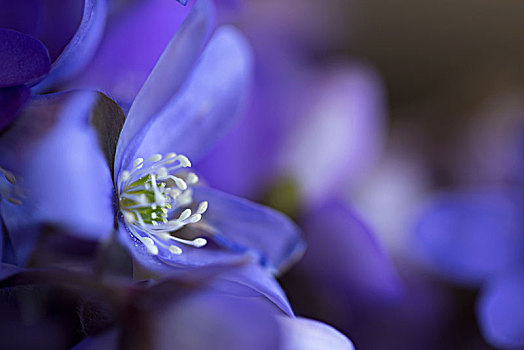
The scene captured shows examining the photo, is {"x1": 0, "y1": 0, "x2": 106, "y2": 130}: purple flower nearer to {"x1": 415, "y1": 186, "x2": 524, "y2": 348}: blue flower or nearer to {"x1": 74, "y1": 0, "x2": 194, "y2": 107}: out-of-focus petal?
{"x1": 74, "y1": 0, "x2": 194, "y2": 107}: out-of-focus petal

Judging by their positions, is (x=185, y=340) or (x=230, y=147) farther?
(x=230, y=147)

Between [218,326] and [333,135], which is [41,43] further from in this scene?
[333,135]

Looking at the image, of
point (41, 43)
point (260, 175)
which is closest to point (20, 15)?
point (41, 43)

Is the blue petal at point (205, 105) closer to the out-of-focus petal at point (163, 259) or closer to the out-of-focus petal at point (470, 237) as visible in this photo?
the out-of-focus petal at point (163, 259)

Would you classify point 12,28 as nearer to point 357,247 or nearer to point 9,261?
point 9,261

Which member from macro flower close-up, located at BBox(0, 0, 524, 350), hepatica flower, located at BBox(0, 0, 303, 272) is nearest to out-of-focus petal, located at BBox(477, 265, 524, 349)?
macro flower close-up, located at BBox(0, 0, 524, 350)

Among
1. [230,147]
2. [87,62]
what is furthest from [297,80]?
[87,62]
